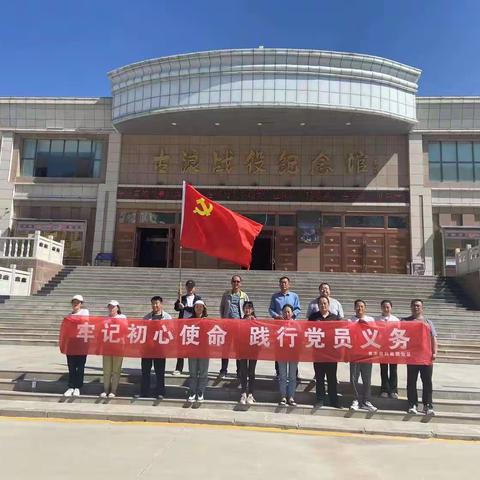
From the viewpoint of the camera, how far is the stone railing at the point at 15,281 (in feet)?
54.7

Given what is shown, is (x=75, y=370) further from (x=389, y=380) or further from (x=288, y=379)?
(x=389, y=380)

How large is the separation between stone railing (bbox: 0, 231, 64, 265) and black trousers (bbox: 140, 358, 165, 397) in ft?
42.2

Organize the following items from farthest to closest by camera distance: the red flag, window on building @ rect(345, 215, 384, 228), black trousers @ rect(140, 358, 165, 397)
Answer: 1. window on building @ rect(345, 215, 384, 228)
2. the red flag
3. black trousers @ rect(140, 358, 165, 397)

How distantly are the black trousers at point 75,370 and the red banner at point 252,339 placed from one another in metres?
0.09

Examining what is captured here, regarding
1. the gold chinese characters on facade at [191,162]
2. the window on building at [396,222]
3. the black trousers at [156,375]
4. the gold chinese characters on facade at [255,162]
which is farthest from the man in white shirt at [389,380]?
the gold chinese characters on facade at [191,162]

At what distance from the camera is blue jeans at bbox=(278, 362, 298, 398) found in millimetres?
6934

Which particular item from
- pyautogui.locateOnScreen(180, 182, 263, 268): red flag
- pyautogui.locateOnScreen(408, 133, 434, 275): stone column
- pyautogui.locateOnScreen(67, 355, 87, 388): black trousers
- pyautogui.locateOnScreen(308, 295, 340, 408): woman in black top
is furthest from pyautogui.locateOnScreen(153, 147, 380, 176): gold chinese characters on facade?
pyautogui.locateOnScreen(67, 355, 87, 388): black trousers

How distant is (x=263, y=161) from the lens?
23.4m

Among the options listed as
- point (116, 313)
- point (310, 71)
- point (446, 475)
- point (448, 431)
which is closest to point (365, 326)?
point (448, 431)

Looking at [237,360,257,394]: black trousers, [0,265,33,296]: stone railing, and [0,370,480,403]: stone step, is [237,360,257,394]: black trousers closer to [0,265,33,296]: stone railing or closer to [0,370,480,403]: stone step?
[0,370,480,403]: stone step

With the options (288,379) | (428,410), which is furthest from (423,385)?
(288,379)

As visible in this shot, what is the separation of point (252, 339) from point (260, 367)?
228 centimetres

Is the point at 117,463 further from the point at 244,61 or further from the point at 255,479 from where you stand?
the point at 244,61

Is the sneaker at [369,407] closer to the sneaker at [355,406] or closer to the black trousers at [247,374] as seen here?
the sneaker at [355,406]
